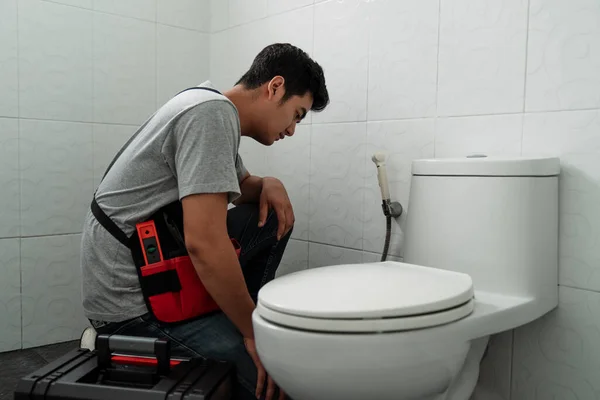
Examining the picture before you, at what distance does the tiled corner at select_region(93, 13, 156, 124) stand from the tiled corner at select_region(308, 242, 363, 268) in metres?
0.84

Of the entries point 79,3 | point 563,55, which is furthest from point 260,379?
point 79,3

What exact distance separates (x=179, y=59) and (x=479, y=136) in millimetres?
1270

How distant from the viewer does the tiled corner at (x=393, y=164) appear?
1.45 meters

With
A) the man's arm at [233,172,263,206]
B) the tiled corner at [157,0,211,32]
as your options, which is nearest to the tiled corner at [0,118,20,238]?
the tiled corner at [157,0,211,32]

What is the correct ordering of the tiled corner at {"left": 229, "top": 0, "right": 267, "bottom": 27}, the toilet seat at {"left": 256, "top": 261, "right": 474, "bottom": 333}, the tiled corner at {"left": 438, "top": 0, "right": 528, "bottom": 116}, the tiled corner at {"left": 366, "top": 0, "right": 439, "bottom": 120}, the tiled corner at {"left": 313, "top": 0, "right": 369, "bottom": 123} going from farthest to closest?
the tiled corner at {"left": 229, "top": 0, "right": 267, "bottom": 27}
the tiled corner at {"left": 313, "top": 0, "right": 369, "bottom": 123}
the tiled corner at {"left": 366, "top": 0, "right": 439, "bottom": 120}
the tiled corner at {"left": 438, "top": 0, "right": 528, "bottom": 116}
the toilet seat at {"left": 256, "top": 261, "right": 474, "bottom": 333}

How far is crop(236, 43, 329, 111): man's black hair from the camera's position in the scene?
4.17ft

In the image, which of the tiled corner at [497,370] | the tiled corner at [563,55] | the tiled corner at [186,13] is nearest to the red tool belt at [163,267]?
the tiled corner at [497,370]

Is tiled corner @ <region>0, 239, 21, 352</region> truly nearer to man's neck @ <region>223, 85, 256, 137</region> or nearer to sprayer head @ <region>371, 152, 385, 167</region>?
man's neck @ <region>223, 85, 256, 137</region>

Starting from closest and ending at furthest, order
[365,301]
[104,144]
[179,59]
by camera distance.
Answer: [365,301] < [104,144] < [179,59]

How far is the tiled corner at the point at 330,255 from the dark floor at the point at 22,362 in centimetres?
88

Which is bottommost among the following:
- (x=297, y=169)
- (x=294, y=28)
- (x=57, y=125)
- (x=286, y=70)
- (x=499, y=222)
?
(x=499, y=222)

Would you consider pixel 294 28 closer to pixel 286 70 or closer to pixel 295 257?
pixel 286 70

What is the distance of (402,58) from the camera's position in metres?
1.48

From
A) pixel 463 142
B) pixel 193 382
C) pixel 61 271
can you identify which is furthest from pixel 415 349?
pixel 61 271
